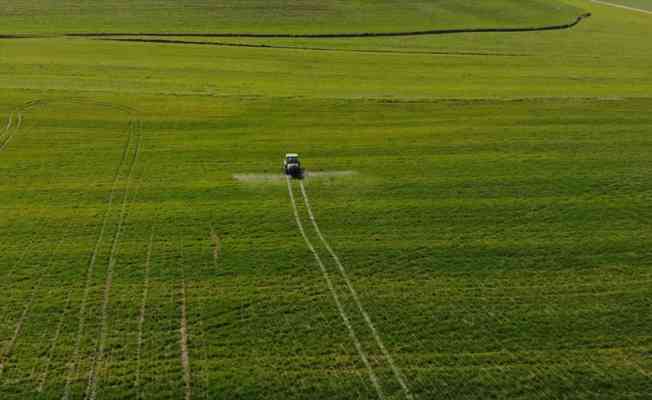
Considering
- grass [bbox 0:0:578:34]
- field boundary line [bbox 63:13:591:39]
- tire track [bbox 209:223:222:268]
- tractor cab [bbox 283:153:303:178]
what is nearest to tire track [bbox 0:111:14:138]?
tractor cab [bbox 283:153:303:178]

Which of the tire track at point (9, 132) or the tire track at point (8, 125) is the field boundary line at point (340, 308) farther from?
the tire track at point (8, 125)

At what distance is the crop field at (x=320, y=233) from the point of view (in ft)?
76.2

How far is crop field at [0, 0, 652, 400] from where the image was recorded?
23.2 metres

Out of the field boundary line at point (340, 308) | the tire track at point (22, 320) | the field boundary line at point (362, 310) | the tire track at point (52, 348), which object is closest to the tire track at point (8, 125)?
the tire track at point (22, 320)

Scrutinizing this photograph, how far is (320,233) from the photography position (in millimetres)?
33375

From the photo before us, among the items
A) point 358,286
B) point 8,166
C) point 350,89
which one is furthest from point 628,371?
point 350,89

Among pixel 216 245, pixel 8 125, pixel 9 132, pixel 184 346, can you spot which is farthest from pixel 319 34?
pixel 184 346

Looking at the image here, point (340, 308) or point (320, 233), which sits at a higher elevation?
point (320, 233)

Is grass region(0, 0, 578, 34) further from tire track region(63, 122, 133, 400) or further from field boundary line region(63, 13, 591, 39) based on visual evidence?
tire track region(63, 122, 133, 400)

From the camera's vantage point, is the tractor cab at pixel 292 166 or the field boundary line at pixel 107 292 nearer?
the field boundary line at pixel 107 292

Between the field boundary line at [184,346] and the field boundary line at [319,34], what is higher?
the field boundary line at [319,34]

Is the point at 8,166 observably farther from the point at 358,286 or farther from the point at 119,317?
the point at 358,286

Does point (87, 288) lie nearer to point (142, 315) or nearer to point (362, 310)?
point (142, 315)

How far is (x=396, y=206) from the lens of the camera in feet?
121
